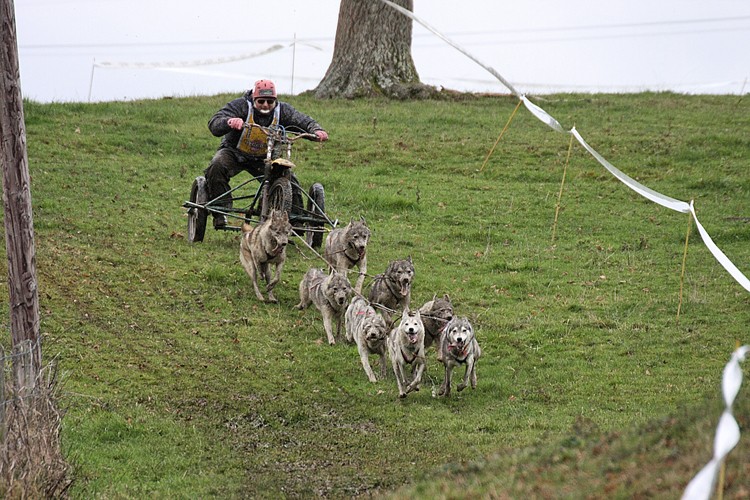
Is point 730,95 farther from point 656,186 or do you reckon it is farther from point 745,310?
point 745,310

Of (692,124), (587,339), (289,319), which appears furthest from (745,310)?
(692,124)

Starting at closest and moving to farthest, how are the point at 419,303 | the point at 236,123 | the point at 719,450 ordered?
the point at 719,450, the point at 419,303, the point at 236,123

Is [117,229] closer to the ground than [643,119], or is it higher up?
closer to the ground

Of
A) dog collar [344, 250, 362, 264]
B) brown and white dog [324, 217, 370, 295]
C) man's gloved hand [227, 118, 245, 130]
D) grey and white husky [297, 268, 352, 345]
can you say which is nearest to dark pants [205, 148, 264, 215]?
man's gloved hand [227, 118, 245, 130]

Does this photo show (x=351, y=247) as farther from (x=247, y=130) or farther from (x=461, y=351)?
(x=461, y=351)

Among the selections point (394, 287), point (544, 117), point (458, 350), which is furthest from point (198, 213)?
point (458, 350)

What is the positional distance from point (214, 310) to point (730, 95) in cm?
2186

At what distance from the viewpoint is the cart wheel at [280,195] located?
1570 centimetres

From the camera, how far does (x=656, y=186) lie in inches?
870

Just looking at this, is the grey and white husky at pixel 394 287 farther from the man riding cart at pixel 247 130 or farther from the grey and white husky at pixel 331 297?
the man riding cart at pixel 247 130

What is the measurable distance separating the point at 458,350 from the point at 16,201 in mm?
4844

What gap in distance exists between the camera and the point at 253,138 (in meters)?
16.2

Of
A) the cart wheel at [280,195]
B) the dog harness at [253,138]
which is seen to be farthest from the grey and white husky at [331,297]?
the dog harness at [253,138]

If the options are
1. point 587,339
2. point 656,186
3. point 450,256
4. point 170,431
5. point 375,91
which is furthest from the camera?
point 375,91
